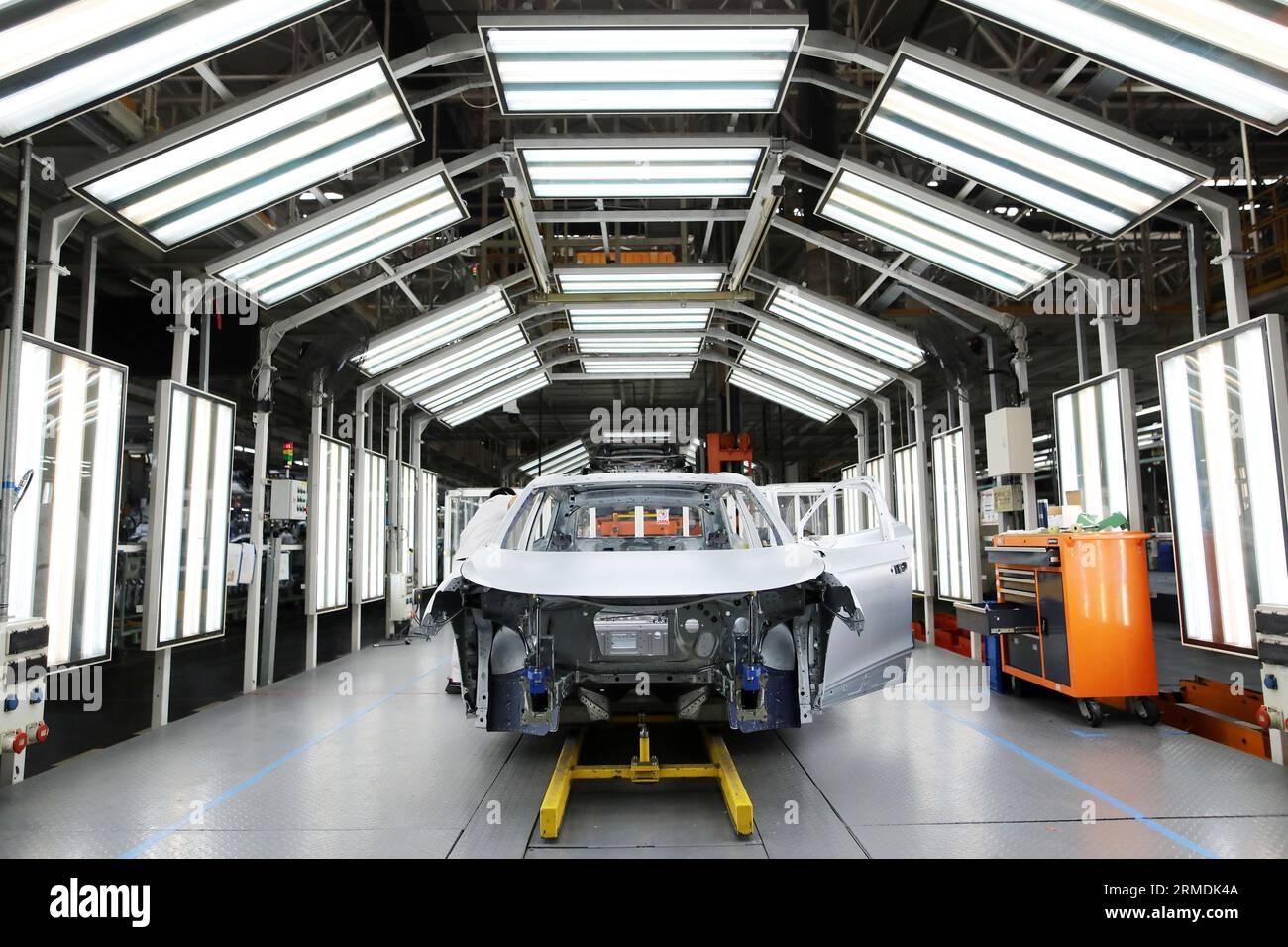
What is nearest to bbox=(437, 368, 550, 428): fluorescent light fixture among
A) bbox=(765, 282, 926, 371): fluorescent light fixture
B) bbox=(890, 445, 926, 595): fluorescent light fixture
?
bbox=(765, 282, 926, 371): fluorescent light fixture

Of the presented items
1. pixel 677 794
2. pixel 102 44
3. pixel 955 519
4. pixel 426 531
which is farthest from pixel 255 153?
pixel 426 531

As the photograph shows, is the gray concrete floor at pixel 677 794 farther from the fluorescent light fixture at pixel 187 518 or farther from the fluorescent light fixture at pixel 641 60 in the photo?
the fluorescent light fixture at pixel 641 60

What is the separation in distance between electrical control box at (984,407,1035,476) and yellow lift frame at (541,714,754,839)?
373cm

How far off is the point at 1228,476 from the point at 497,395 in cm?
890

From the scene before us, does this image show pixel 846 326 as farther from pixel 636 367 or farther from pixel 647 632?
pixel 647 632

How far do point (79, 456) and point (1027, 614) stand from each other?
6171mm

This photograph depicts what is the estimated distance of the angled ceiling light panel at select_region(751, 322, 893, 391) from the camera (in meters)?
8.66

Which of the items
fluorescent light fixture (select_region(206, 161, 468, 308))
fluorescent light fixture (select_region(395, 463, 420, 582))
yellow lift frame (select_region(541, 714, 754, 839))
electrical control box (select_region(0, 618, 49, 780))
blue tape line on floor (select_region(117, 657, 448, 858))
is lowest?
blue tape line on floor (select_region(117, 657, 448, 858))

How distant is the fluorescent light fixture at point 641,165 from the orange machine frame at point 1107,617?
135 inches

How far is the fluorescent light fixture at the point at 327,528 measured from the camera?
7.32 metres

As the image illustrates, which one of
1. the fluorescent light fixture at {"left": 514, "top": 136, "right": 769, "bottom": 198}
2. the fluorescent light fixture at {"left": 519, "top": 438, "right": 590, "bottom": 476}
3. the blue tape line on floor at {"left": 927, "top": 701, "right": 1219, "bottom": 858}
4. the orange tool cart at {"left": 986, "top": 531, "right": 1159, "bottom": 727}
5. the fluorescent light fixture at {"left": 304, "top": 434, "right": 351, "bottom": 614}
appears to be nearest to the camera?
the blue tape line on floor at {"left": 927, "top": 701, "right": 1219, "bottom": 858}

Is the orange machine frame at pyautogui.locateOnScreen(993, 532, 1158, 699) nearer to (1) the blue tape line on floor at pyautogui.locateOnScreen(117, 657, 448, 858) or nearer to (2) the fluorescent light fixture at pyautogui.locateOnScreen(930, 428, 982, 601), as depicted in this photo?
(2) the fluorescent light fixture at pyautogui.locateOnScreen(930, 428, 982, 601)

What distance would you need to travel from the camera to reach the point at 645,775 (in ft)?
11.9
